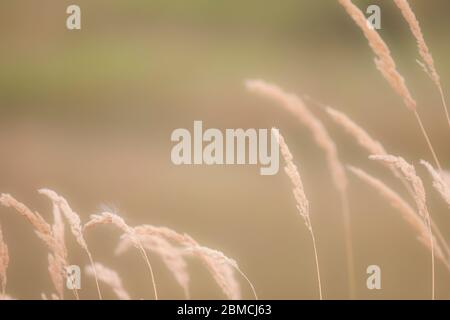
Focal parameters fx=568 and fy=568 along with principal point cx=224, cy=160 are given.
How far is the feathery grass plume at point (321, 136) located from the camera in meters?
1.69

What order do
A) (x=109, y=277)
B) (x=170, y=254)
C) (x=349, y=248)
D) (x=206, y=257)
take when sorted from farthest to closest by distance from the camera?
(x=349, y=248), (x=109, y=277), (x=170, y=254), (x=206, y=257)

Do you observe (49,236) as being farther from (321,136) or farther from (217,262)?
(321,136)

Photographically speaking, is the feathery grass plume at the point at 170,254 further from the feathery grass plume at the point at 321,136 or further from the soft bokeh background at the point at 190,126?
the feathery grass plume at the point at 321,136

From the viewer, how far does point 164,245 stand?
161 cm

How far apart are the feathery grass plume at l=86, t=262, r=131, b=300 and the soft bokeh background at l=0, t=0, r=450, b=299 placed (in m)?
0.04

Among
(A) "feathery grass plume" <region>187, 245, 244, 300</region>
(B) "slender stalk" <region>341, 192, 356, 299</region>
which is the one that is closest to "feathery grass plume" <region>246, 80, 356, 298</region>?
(B) "slender stalk" <region>341, 192, 356, 299</region>

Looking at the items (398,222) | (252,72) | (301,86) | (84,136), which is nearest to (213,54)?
(252,72)

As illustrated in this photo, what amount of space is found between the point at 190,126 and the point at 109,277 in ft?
1.76

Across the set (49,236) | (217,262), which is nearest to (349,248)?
(217,262)

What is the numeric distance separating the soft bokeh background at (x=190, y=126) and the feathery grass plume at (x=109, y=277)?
0.13 ft

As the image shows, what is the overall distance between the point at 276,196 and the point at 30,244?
0.81 meters

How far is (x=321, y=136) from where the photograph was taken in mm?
1670

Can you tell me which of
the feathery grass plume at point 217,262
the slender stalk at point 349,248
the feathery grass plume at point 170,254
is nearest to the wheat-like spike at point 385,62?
the slender stalk at point 349,248

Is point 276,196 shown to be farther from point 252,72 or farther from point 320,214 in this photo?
point 252,72
